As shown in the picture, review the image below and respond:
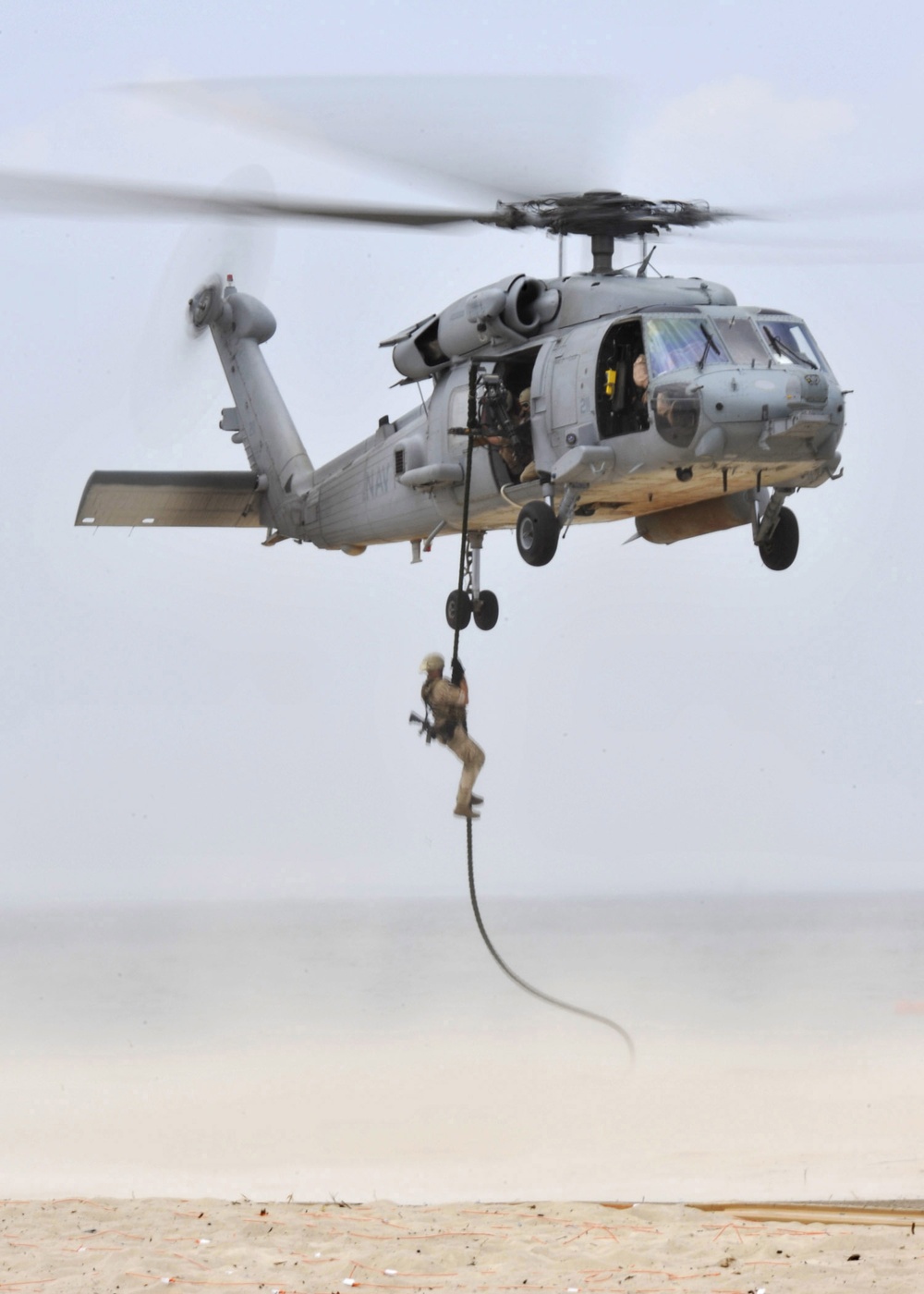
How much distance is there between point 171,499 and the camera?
14172 mm

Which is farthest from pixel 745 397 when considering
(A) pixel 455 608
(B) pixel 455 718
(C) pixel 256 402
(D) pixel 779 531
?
(C) pixel 256 402

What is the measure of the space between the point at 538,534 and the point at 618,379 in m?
1.08

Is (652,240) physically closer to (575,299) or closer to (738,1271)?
(575,299)

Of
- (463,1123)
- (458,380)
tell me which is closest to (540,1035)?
(463,1123)

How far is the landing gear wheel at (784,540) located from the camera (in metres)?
11.4

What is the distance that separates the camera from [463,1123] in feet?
42.1

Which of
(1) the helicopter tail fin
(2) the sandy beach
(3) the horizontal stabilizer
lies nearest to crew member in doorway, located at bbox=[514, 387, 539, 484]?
(1) the helicopter tail fin

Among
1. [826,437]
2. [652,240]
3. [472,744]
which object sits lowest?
[472,744]

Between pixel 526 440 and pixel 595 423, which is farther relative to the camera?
pixel 526 440

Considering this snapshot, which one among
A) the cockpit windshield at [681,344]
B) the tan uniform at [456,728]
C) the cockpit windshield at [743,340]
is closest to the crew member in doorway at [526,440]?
the cockpit windshield at [681,344]

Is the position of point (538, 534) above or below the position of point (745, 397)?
below

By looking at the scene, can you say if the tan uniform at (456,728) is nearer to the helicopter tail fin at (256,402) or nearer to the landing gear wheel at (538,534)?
the landing gear wheel at (538,534)

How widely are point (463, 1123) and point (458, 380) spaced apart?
5.34 meters

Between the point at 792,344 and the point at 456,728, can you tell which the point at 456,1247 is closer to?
the point at 456,728
